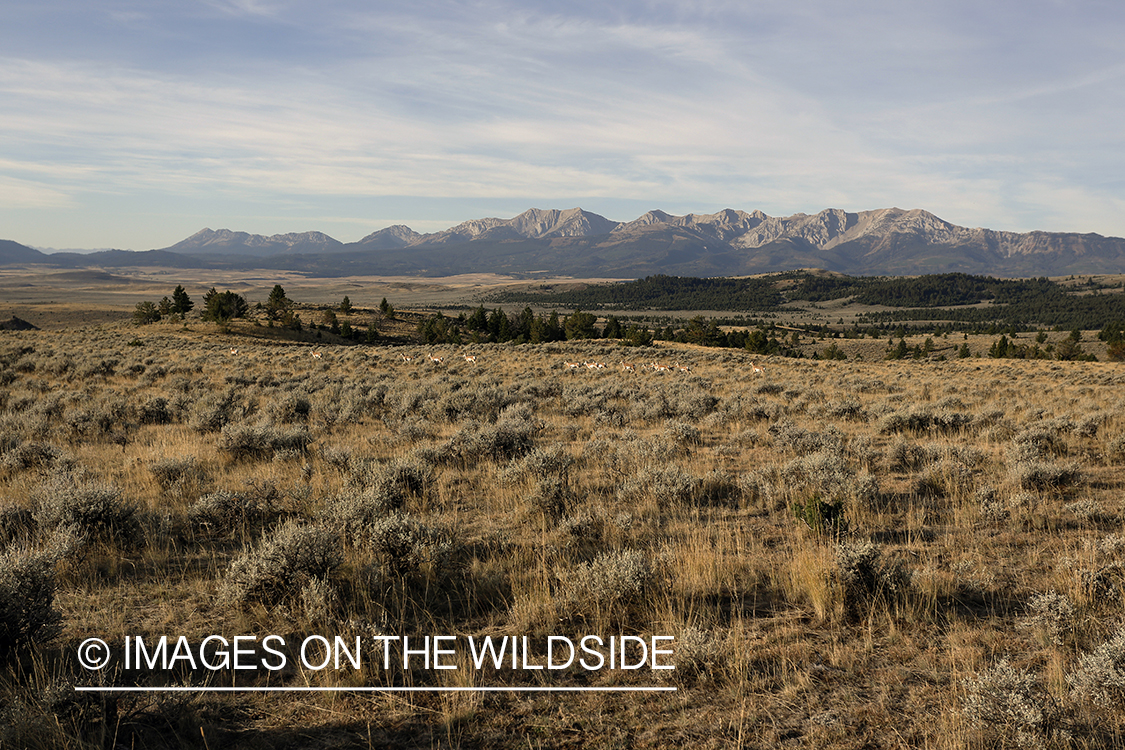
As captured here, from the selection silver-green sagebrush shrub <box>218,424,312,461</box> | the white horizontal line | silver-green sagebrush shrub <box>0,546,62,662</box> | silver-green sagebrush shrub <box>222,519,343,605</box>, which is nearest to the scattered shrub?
the white horizontal line

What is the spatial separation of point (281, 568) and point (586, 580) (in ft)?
8.54

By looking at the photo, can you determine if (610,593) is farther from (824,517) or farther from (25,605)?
(25,605)

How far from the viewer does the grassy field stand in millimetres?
3332

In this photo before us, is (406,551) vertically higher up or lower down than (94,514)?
lower down

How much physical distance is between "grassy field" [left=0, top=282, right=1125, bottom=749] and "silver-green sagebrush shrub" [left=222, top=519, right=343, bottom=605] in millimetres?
24

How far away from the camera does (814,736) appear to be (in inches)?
128

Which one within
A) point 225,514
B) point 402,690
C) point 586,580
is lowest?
point 402,690

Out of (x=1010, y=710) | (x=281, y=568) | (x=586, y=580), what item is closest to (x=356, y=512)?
(x=281, y=568)

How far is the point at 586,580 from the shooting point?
4.67 meters

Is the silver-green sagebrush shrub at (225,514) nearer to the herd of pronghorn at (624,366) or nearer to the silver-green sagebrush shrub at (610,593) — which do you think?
the silver-green sagebrush shrub at (610,593)

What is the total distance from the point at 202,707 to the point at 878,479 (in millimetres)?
8694

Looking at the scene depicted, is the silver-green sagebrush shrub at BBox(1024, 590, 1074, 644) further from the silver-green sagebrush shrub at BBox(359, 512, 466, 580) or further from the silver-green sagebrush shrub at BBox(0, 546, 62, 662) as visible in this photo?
the silver-green sagebrush shrub at BBox(0, 546, 62, 662)

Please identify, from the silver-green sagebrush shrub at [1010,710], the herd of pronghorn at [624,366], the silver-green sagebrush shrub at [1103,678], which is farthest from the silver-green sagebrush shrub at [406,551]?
the herd of pronghorn at [624,366]

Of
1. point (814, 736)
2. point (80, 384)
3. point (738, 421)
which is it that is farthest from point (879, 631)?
point (80, 384)
